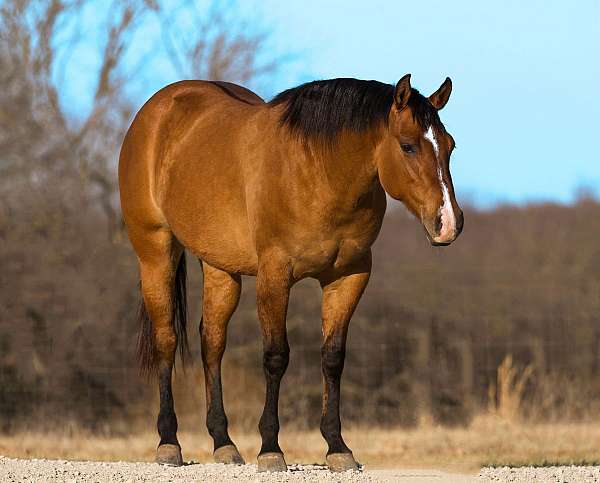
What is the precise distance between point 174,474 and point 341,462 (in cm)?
100

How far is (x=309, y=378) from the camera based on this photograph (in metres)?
14.3

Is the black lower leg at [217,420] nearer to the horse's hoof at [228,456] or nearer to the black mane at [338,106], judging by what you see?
Result: the horse's hoof at [228,456]

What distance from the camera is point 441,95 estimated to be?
21.1ft

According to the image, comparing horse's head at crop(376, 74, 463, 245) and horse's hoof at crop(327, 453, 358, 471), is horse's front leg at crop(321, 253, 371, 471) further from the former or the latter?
horse's head at crop(376, 74, 463, 245)

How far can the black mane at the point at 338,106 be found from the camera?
20.8ft

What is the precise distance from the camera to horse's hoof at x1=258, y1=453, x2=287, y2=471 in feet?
21.4

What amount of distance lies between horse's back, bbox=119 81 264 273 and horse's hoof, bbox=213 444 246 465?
130 cm

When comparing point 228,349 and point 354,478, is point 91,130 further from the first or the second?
point 354,478

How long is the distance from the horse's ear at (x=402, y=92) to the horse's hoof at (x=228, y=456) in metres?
2.92

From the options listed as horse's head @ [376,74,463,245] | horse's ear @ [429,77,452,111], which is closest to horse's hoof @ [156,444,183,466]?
horse's head @ [376,74,463,245]

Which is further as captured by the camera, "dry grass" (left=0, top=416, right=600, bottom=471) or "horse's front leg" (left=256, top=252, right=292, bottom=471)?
"dry grass" (left=0, top=416, right=600, bottom=471)

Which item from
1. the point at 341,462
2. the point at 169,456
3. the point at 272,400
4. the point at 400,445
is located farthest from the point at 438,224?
the point at 400,445

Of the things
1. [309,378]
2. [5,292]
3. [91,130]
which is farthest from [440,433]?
[91,130]

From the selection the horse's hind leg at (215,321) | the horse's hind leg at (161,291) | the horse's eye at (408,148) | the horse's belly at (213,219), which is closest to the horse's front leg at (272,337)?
the horse's belly at (213,219)
